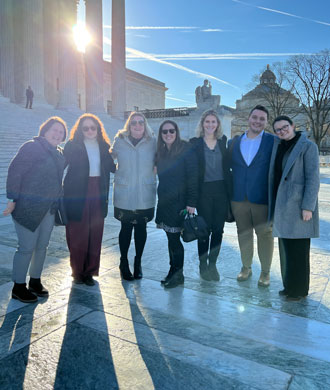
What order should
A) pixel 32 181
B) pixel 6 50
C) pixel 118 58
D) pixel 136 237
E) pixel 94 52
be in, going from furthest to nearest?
1. pixel 118 58
2. pixel 94 52
3. pixel 6 50
4. pixel 136 237
5. pixel 32 181

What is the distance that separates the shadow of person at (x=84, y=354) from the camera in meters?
2.09

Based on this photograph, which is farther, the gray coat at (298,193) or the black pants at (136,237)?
the black pants at (136,237)

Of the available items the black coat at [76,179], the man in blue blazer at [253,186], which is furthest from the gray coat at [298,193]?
the black coat at [76,179]

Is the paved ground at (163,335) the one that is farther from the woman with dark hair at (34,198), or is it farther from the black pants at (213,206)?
the black pants at (213,206)

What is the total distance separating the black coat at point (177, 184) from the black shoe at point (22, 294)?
148 centimetres

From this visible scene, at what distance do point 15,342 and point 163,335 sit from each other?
1061 millimetres

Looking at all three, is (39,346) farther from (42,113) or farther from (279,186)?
(42,113)

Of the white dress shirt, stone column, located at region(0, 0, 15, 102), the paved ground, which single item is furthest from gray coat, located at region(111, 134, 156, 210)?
stone column, located at region(0, 0, 15, 102)

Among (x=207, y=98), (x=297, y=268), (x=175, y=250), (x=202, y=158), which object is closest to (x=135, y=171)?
(x=202, y=158)

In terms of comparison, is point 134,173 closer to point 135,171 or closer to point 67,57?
point 135,171

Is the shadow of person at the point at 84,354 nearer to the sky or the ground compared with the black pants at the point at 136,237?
nearer to the ground

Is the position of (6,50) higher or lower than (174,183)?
higher

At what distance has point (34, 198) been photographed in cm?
321

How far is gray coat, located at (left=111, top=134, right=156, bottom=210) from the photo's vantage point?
12.5 feet
